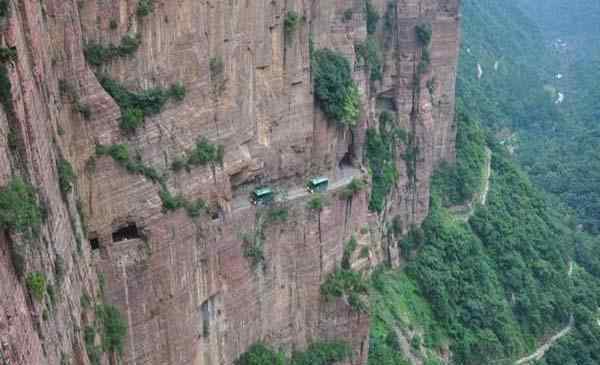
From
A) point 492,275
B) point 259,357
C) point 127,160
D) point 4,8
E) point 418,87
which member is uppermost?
point 4,8

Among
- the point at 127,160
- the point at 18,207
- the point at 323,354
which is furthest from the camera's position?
the point at 323,354

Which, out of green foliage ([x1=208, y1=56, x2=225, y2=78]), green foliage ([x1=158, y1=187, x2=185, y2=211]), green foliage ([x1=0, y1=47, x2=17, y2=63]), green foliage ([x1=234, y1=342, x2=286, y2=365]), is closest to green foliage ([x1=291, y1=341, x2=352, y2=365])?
green foliage ([x1=234, y1=342, x2=286, y2=365])

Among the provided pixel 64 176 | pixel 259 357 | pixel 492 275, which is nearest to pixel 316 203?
pixel 259 357

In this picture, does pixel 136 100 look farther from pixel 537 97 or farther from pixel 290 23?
pixel 537 97

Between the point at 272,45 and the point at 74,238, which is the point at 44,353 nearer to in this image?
the point at 74,238

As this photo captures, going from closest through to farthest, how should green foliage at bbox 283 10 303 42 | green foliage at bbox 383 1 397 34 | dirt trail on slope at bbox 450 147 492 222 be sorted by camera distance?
green foliage at bbox 283 10 303 42, green foliage at bbox 383 1 397 34, dirt trail on slope at bbox 450 147 492 222

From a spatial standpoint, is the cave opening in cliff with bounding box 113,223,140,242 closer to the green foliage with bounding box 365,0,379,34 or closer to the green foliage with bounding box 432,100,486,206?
the green foliage with bounding box 365,0,379,34

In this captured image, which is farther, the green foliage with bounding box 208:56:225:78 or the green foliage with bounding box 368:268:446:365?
the green foliage with bounding box 368:268:446:365

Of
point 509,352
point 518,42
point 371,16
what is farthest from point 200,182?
point 518,42
